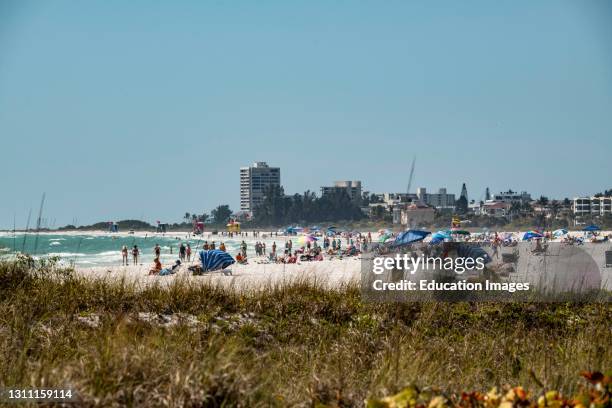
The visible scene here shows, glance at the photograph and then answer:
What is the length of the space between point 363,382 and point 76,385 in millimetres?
2165

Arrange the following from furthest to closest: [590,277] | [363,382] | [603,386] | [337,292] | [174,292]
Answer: [590,277] < [337,292] < [174,292] < [363,382] < [603,386]

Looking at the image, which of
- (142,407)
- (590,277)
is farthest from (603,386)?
(590,277)

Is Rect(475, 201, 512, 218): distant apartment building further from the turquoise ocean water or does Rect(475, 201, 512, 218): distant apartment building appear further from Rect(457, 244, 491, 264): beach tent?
Rect(457, 244, 491, 264): beach tent

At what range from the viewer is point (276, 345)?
8.06 m

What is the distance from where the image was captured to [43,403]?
4523 millimetres

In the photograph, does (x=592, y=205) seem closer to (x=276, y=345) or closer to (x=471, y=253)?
(x=471, y=253)

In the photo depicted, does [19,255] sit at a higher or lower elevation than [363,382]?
higher

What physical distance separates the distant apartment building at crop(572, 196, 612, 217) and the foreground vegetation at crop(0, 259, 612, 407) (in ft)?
533

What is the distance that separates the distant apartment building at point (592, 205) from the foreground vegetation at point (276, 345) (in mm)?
162490

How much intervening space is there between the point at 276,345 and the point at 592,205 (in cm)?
17396

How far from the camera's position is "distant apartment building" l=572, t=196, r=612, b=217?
538 feet

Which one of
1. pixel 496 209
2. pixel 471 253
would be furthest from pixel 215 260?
pixel 496 209

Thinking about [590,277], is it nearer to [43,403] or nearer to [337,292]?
[337,292]

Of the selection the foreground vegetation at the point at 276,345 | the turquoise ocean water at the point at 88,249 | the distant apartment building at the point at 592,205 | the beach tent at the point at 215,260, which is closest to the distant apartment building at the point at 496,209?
the distant apartment building at the point at 592,205
